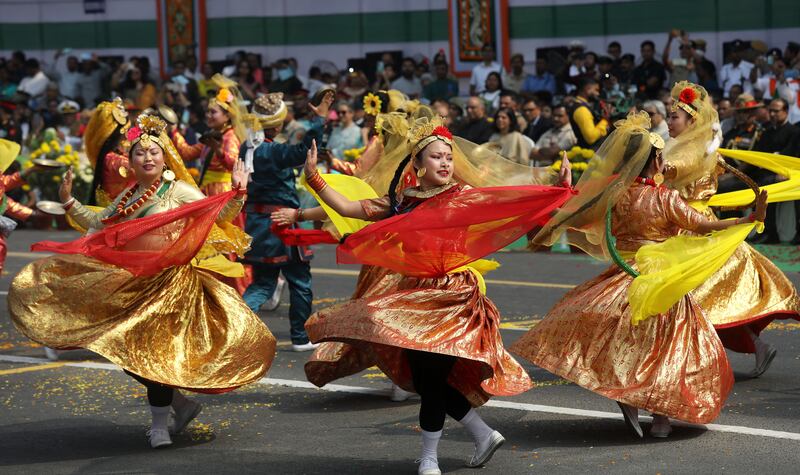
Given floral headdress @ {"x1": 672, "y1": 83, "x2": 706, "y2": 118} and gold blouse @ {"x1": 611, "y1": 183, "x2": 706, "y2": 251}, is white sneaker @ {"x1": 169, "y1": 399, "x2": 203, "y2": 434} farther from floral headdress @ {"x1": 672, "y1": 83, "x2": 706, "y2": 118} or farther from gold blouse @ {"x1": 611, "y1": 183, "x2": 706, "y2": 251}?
floral headdress @ {"x1": 672, "y1": 83, "x2": 706, "y2": 118}

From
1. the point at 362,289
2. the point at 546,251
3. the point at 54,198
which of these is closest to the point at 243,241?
the point at 362,289

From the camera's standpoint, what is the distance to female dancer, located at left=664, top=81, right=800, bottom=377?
8508 mm

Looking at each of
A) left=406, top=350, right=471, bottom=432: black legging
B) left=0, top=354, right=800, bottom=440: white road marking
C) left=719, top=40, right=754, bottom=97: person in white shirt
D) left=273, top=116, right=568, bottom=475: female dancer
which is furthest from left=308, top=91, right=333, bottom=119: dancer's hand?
left=719, top=40, right=754, bottom=97: person in white shirt

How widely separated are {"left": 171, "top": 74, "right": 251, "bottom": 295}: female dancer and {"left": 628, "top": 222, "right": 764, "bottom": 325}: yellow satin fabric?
15.2 ft

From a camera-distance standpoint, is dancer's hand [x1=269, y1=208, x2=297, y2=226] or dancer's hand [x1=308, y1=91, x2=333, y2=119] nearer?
dancer's hand [x1=269, y1=208, x2=297, y2=226]

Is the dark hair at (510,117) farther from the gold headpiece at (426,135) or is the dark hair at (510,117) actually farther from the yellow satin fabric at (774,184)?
the gold headpiece at (426,135)

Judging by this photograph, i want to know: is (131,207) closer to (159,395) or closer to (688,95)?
(159,395)

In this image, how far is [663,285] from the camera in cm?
700

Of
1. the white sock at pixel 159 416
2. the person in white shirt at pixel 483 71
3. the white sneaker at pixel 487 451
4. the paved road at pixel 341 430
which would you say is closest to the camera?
the white sneaker at pixel 487 451

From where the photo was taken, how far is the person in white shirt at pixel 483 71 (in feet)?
69.4

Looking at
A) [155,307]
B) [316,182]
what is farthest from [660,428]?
[155,307]

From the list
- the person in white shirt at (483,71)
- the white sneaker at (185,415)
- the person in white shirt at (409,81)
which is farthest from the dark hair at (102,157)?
the person in white shirt at (409,81)

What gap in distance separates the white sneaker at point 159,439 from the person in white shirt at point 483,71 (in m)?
14.1

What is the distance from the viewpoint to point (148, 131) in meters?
7.74
